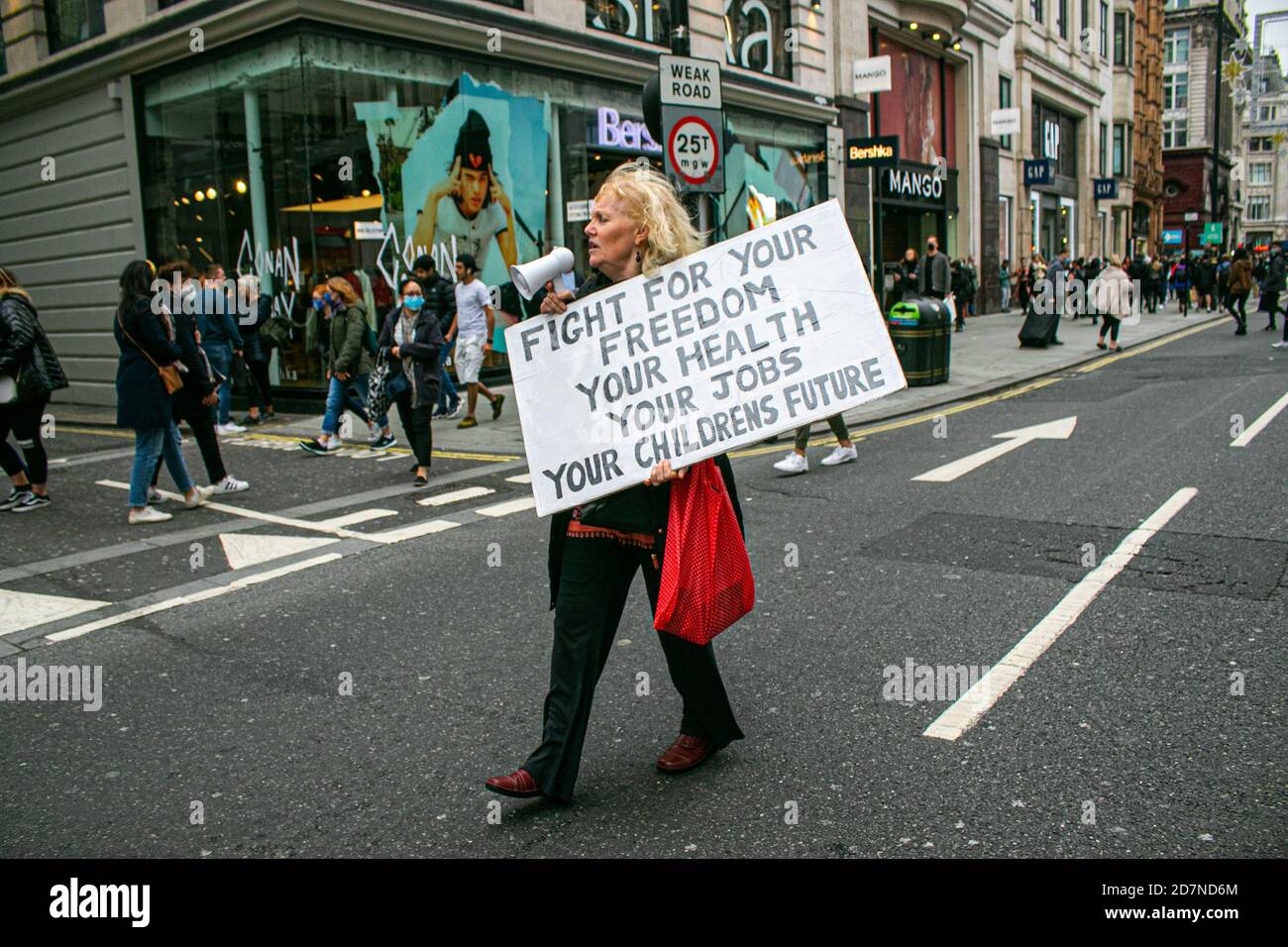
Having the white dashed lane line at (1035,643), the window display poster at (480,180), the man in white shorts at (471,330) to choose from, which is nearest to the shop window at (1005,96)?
the window display poster at (480,180)

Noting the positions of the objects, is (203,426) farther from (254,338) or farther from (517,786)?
(517,786)

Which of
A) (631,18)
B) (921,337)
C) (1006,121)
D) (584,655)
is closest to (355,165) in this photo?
(631,18)

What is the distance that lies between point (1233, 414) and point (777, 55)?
13.9m

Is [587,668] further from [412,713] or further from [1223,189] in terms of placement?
[1223,189]

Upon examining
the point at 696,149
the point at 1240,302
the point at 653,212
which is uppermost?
the point at 696,149

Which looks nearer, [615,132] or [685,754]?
[685,754]

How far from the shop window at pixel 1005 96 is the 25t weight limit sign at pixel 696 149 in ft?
84.6

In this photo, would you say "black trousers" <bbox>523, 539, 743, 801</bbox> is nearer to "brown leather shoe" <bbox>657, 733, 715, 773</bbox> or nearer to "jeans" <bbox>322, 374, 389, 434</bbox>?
"brown leather shoe" <bbox>657, 733, 715, 773</bbox>

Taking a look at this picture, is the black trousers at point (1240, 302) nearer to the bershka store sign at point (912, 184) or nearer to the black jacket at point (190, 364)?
the bershka store sign at point (912, 184)

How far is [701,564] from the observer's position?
334 centimetres

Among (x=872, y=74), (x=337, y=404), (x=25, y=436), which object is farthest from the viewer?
(x=872, y=74)

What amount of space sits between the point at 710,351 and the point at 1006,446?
23.0 feet

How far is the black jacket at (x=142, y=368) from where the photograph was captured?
7.91m

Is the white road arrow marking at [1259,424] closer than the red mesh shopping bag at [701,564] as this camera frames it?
No
